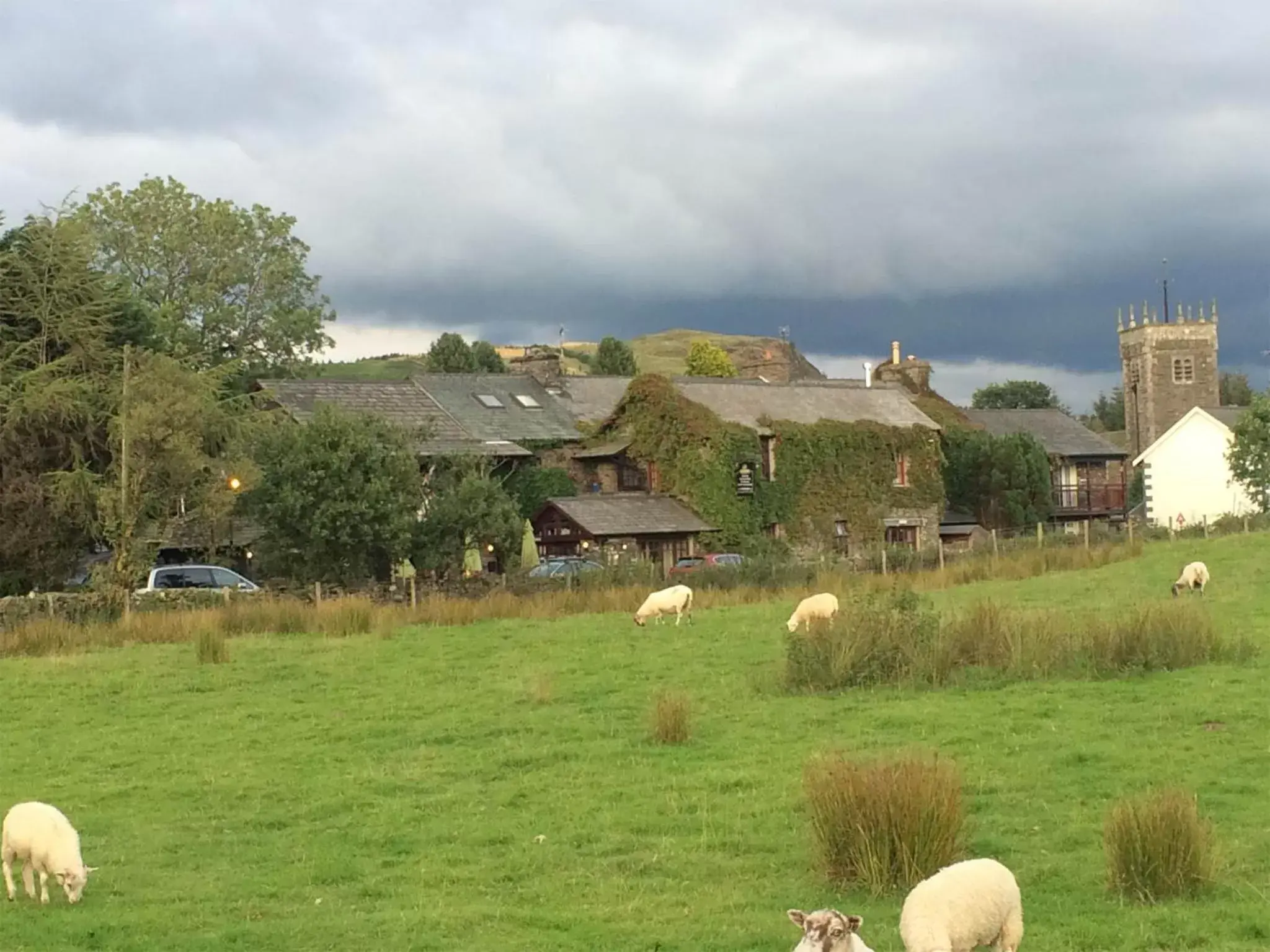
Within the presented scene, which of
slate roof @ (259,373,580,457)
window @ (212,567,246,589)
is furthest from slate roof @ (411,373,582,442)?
window @ (212,567,246,589)

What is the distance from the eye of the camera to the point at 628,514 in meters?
58.1

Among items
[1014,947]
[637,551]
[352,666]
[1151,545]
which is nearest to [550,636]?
[352,666]

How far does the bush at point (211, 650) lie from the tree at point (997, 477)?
51.0m

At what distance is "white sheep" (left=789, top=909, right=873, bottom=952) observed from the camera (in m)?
8.00

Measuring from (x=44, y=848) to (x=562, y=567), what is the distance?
3482cm

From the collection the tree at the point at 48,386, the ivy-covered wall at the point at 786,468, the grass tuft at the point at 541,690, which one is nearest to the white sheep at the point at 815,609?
the grass tuft at the point at 541,690

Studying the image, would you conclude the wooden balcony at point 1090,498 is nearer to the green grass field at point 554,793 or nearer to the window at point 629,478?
the window at point 629,478

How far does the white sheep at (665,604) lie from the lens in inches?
1222

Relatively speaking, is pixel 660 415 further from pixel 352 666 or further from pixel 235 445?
pixel 352 666

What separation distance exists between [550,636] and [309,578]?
56.7ft

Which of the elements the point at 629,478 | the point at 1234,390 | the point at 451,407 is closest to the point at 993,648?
the point at 629,478

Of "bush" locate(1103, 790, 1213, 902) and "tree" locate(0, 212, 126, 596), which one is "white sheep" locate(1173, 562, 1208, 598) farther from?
"tree" locate(0, 212, 126, 596)

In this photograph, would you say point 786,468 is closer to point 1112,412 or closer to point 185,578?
point 185,578

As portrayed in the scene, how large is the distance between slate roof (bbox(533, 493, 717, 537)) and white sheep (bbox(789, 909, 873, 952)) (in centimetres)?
4790
